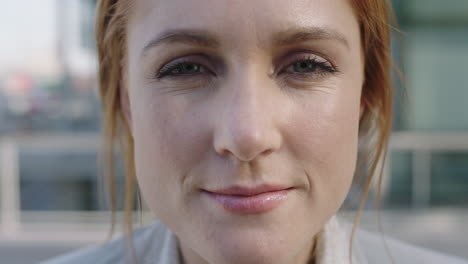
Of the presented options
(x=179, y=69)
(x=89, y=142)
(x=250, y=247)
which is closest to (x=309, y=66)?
(x=179, y=69)

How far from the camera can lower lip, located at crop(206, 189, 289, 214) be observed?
2.78 ft

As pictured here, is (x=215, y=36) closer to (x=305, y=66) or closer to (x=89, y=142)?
(x=305, y=66)

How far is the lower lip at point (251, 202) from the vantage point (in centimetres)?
85

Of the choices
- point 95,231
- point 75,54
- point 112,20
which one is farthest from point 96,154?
point 112,20

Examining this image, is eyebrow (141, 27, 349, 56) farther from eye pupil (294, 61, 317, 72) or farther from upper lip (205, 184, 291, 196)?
upper lip (205, 184, 291, 196)

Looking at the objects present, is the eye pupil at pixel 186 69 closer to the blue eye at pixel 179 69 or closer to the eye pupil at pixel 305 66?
the blue eye at pixel 179 69

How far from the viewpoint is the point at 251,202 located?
0.85 m

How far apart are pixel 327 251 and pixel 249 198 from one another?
44 centimetres

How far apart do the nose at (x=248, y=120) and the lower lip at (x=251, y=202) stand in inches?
3.3

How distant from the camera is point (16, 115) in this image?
532 centimetres

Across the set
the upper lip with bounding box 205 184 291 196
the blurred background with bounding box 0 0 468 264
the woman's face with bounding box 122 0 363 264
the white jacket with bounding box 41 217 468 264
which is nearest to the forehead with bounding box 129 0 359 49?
the woman's face with bounding box 122 0 363 264

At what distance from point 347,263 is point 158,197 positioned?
1.94 feet

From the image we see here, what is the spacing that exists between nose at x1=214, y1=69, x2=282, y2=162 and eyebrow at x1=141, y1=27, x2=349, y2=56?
3.3 inches

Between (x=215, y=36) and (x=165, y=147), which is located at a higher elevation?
(x=215, y=36)
